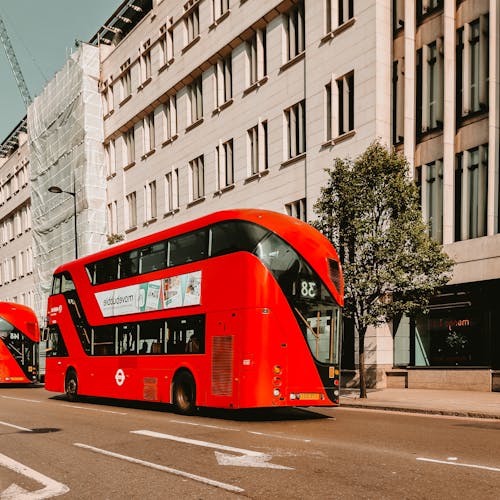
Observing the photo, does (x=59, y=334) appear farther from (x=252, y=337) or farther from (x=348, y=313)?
(x=252, y=337)

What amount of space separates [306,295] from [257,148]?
18387mm

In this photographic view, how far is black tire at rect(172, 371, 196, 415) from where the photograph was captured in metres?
15.2

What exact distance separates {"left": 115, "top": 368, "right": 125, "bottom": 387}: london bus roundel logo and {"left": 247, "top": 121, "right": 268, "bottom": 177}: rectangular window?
48.2 feet

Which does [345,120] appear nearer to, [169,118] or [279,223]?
[279,223]

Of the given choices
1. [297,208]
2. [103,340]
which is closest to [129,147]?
[297,208]

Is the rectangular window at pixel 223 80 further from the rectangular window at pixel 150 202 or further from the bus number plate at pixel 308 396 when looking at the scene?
the bus number plate at pixel 308 396

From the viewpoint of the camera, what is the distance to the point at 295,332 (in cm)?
1349

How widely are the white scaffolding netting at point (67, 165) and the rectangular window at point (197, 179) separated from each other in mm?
12501

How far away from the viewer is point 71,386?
21047 millimetres

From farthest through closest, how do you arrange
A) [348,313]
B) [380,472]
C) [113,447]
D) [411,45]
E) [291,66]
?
[291,66] < [411,45] < [348,313] < [113,447] < [380,472]

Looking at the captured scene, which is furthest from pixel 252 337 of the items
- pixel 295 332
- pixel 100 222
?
pixel 100 222

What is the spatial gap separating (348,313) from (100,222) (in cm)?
3076

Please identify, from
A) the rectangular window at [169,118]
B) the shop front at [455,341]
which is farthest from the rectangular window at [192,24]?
the shop front at [455,341]

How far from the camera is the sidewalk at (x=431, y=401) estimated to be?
15.1 m
